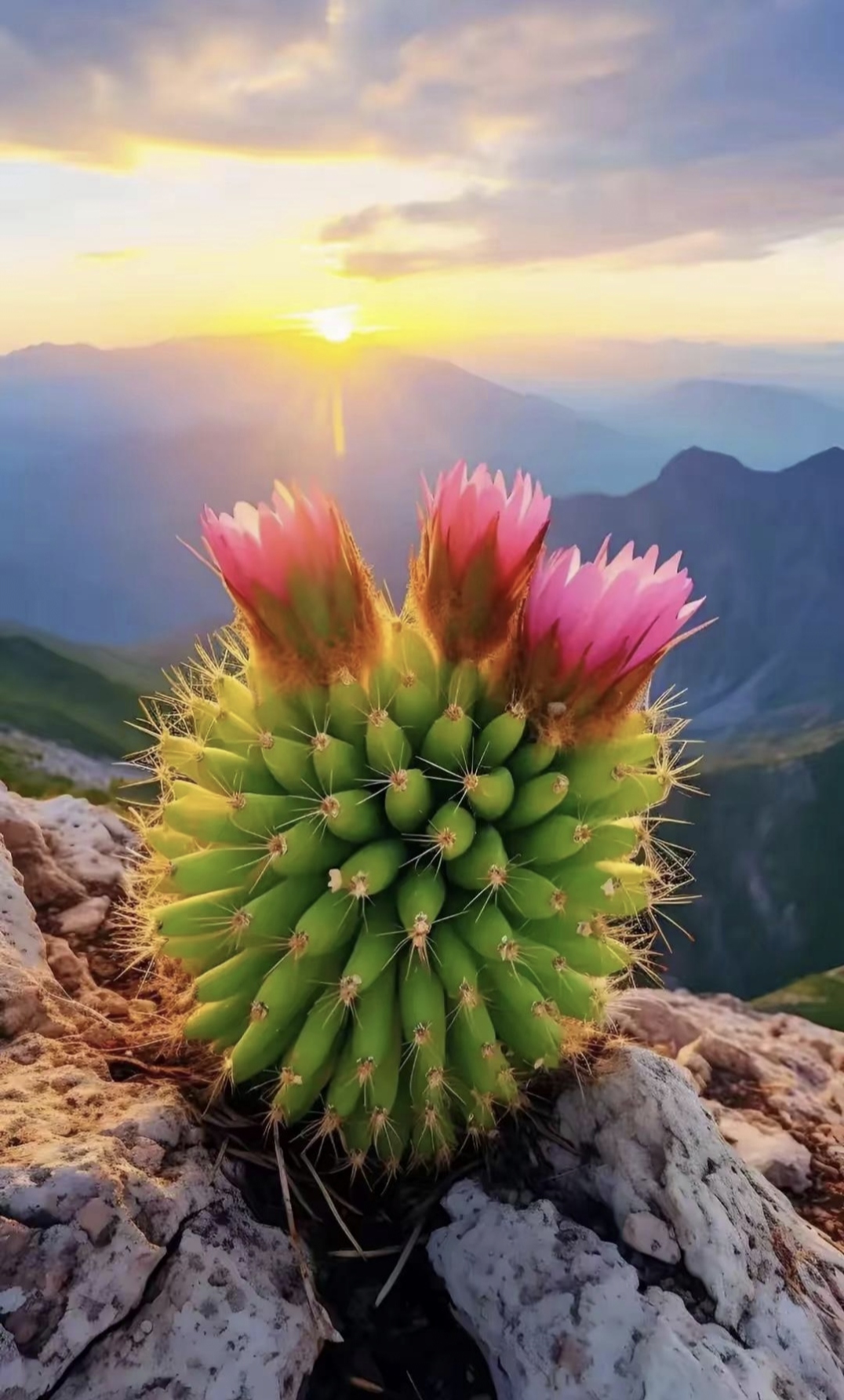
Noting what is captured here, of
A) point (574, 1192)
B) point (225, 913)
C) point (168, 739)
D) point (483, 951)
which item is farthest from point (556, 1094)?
point (168, 739)

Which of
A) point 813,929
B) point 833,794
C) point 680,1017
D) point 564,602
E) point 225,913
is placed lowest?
point 813,929

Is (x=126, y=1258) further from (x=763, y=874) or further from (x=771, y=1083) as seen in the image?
(x=763, y=874)

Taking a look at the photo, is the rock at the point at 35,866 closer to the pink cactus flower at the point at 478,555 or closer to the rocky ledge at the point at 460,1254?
the rocky ledge at the point at 460,1254

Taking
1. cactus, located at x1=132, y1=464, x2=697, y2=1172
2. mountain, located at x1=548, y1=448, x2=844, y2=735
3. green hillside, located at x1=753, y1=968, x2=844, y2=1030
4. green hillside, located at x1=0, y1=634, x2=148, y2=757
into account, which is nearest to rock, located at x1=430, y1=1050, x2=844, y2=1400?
cactus, located at x1=132, y1=464, x2=697, y2=1172

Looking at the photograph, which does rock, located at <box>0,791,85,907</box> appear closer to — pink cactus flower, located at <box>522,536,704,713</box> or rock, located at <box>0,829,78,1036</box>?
rock, located at <box>0,829,78,1036</box>

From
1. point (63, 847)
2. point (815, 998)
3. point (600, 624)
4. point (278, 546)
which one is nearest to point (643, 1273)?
point (600, 624)

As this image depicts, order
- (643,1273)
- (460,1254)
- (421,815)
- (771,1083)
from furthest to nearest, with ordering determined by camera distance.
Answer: (771,1083), (421,815), (460,1254), (643,1273)

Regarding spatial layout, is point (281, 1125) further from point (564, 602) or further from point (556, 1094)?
point (564, 602)
